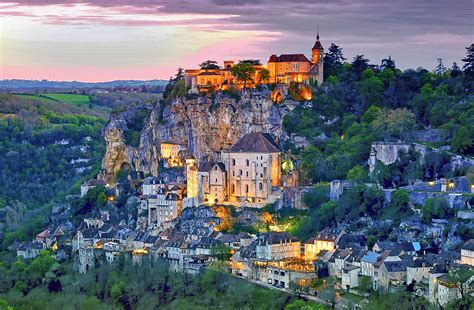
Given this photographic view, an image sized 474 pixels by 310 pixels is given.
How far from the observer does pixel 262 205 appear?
253 ft

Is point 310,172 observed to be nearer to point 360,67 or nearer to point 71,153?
point 360,67

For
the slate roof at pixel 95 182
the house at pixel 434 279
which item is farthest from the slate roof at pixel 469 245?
the slate roof at pixel 95 182

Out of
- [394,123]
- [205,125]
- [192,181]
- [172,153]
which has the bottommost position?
[192,181]

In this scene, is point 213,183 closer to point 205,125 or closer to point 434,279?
point 205,125

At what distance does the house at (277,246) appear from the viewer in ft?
224

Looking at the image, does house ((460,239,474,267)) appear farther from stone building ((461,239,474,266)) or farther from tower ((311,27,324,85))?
tower ((311,27,324,85))

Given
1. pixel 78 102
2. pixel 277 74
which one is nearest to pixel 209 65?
pixel 277 74

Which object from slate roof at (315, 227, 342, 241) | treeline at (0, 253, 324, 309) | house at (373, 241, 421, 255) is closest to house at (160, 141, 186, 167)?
treeline at (0, 253, 324, 309)

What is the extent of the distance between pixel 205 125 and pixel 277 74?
6.41 metres

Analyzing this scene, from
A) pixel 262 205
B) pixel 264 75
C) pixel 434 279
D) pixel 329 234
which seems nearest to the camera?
pixel 434 279

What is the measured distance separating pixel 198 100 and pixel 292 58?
24.0 feet

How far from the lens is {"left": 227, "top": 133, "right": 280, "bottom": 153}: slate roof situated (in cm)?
7806

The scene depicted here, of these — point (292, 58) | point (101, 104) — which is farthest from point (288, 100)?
point (101, 104)

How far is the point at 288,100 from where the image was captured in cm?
8488
